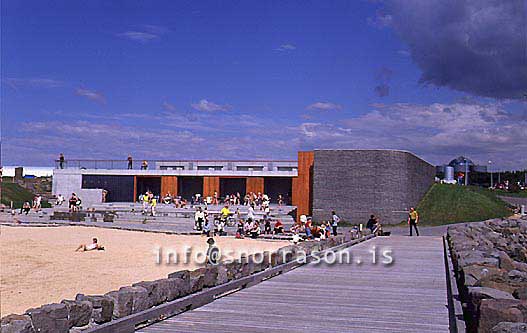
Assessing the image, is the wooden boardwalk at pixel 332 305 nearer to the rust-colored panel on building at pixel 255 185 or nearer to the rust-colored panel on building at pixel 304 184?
the rust-colored panel on building at pixel 304 184

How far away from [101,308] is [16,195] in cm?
5390

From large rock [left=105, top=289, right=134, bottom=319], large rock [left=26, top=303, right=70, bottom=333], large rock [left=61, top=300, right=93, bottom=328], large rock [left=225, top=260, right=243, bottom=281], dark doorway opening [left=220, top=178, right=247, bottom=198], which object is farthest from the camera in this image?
dark doorway opening [left=220, top=178, right=247, bottom=198]

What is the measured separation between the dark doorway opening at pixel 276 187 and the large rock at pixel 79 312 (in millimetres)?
42161

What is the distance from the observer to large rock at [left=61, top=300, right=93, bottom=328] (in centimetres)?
620

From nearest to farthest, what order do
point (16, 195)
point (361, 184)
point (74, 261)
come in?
point (74, 261)
point (361, 184)
point (16, 195)

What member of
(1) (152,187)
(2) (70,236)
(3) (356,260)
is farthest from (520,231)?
(1) (152,187)

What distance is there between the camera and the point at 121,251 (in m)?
24.4

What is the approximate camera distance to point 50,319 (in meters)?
5.75

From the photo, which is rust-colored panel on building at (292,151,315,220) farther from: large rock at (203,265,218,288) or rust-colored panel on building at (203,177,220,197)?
large rock at (203,265,218,288)

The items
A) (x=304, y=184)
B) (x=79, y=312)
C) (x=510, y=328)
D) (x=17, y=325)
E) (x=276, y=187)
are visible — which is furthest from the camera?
(x=276, y=187)

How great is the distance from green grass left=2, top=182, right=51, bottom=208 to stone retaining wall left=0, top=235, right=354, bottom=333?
4426cm

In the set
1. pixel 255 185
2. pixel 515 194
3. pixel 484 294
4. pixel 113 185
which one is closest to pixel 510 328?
pixel 484 294

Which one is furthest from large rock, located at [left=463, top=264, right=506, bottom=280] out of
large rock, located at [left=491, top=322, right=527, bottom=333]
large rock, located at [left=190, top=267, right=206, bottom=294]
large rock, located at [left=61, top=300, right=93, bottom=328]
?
large rock, located at [left=61, top=300, right=93, bottom=328]

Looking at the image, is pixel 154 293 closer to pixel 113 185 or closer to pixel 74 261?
pixel 74 261
